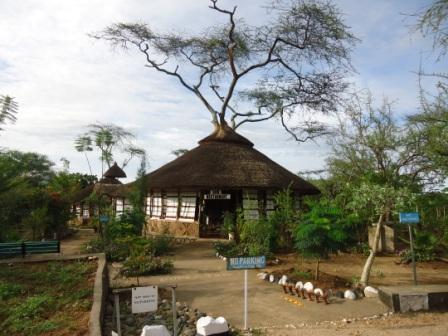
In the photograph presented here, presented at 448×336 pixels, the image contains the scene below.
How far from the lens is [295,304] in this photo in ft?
25.2

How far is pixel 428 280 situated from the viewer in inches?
399

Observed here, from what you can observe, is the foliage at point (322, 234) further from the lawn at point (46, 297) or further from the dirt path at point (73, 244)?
the dirt path at point (73, 244)

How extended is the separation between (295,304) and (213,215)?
48.2ft

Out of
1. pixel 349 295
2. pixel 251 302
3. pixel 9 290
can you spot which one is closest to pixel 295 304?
pixel 251 302

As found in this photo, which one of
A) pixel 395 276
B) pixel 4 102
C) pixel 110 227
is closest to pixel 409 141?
pixel 395 276

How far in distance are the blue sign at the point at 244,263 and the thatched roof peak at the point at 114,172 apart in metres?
34.5

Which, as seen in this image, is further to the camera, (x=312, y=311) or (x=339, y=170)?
(x=339, y=170)

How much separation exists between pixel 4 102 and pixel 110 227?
7.04 m

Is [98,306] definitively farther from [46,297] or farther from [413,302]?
[413,302]

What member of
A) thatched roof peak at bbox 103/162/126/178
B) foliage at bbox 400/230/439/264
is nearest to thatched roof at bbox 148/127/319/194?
foliage at bbox 400/230/439/264

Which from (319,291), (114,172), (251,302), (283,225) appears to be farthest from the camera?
(114,172)

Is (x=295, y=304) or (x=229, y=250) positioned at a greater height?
(x=229, y=250)

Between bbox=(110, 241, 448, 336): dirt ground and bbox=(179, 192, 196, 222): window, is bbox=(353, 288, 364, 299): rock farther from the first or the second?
bbox=(179, 192, 196, 222): window

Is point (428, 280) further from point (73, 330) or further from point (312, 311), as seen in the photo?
point (73, 330)
